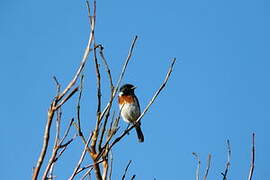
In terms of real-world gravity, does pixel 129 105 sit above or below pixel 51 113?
above

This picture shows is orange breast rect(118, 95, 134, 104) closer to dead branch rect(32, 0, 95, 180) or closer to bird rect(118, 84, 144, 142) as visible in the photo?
bird rect(118, 84, 144, 142)

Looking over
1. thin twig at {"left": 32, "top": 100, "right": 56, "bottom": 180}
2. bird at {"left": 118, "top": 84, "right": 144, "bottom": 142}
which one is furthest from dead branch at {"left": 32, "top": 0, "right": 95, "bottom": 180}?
bird at {"left": 118, "top": 84, "right": 144, "bottom": 142}

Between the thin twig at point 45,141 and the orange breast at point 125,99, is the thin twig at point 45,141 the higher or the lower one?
the lower one

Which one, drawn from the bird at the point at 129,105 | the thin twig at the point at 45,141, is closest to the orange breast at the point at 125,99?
the bird at the point at 129,105

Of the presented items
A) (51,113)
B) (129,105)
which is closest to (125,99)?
Answer: (129,105)

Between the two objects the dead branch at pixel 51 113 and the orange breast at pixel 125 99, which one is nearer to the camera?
the dead branch at pixel 51 113

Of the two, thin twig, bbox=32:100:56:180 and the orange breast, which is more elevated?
the orange breast

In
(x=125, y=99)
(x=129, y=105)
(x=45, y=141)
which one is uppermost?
(x=125, y=99)

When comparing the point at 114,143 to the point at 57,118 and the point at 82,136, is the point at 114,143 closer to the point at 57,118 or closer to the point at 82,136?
the point at 82,136

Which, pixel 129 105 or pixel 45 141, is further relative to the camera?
pixel 129 105

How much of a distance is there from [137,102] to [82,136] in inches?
244

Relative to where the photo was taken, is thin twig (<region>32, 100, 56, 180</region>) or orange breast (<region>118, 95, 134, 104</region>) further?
orange breast (<region>118, 95, 134, 104</region>)

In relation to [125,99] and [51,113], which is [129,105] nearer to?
[125,99]

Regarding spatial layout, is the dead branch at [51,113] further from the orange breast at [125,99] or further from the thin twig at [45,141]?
the orange breast at [125,99]
